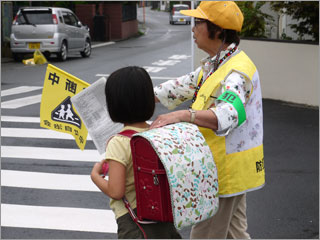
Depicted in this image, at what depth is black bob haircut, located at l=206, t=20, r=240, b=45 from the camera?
294 cm

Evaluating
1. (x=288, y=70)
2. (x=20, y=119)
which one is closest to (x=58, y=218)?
(x=20, y=119)

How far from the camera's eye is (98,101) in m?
2.93

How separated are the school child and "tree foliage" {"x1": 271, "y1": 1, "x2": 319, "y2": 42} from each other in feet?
31.7

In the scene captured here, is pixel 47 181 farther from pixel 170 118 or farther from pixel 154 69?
pixel 154 69

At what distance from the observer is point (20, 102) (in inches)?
472

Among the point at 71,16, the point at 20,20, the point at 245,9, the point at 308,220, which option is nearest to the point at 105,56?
the point at 71,16

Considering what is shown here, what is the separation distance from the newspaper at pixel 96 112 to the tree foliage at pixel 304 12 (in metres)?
9.32

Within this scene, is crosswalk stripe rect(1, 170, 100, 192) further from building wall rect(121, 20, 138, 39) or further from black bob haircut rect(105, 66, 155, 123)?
building wall rect(121, 20, 138, 39)

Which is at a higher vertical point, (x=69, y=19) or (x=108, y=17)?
(x=69, y=19)

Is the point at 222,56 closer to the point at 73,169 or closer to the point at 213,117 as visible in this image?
the point at 213,117

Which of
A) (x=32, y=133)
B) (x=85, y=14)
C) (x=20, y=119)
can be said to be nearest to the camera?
(x=32, y=133)

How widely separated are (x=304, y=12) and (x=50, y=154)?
6.52 meters

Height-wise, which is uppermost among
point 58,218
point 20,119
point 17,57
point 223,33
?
point 223,33

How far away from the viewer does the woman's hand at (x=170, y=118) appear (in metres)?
2.51
